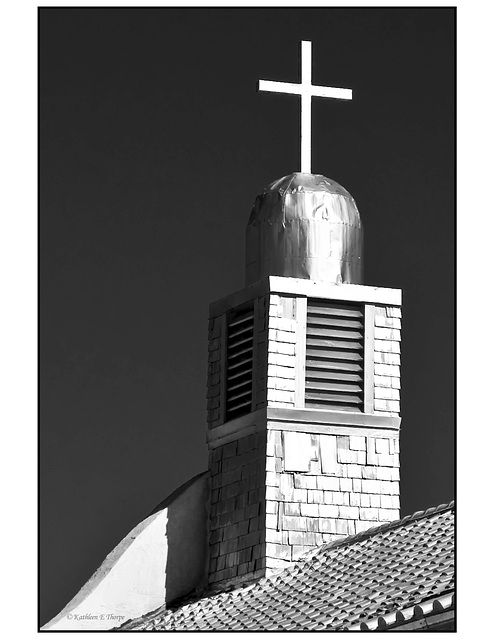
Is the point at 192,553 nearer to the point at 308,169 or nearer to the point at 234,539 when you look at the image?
the point at 234,539

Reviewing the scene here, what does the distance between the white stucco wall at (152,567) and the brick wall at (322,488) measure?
1.66 metres

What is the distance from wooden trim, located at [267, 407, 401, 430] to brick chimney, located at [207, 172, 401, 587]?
1 centimetres

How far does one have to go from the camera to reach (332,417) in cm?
2883

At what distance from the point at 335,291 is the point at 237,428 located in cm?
203

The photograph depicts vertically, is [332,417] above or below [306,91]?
below

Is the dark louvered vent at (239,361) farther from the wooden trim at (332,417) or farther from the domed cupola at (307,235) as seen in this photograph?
the wooden trim at (332,417)

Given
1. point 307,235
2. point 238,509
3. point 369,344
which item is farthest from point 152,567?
point 307,235

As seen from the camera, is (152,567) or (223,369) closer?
(152,567)

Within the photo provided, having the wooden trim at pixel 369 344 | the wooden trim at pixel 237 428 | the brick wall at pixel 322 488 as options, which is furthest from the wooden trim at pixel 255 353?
the wooden trim at pixel 369 344

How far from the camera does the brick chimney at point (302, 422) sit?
28.5 m

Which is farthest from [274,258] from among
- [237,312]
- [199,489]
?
[199,489]

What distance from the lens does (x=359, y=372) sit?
96.0 feet

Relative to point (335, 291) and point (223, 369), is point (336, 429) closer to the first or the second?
point (335, 291)

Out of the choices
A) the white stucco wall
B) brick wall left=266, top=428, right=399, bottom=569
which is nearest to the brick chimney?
brick wall left=266, top=428, right=399, bottom=569
